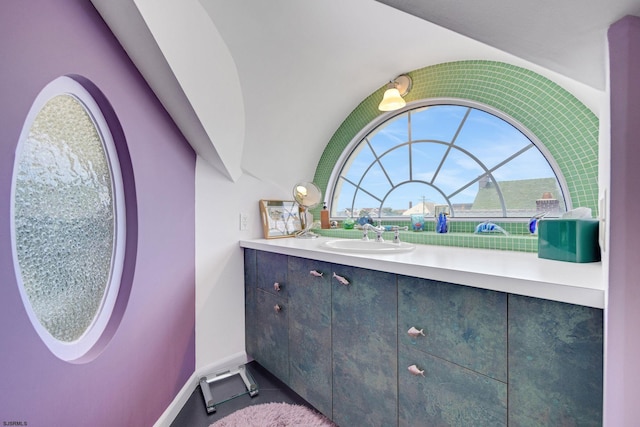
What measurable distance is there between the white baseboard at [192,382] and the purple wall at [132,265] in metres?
0.05

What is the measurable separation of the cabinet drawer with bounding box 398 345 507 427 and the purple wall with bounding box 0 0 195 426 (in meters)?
1.22

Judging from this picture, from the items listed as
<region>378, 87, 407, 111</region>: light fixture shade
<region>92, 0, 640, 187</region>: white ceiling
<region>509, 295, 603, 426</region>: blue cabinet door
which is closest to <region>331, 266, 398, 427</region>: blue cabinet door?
<region>509, 295, 603, 426</region>: blue cabinet door

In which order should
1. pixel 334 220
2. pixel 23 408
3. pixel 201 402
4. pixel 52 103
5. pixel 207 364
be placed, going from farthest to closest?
pixel 334 220 < pixel 207 364 < pixel 201 402 < pixel 52 103 < pixel 23 408

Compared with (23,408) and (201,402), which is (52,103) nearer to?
(23,408)

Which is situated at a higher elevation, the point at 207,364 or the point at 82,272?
the point at 82,272

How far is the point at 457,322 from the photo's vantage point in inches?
37.4

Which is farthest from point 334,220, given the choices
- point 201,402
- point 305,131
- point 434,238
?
point 201,402

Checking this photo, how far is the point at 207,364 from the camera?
79.8 inches

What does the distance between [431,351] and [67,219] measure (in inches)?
58.8

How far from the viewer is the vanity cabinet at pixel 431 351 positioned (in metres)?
0.74

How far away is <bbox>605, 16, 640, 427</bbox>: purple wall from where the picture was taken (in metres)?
0.57

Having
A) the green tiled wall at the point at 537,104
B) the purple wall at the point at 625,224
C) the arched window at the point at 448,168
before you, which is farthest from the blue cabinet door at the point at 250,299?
the purple wall at the point at 625,224

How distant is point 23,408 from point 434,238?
77.3 inches

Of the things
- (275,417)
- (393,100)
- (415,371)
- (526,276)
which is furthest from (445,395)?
(393,100)
